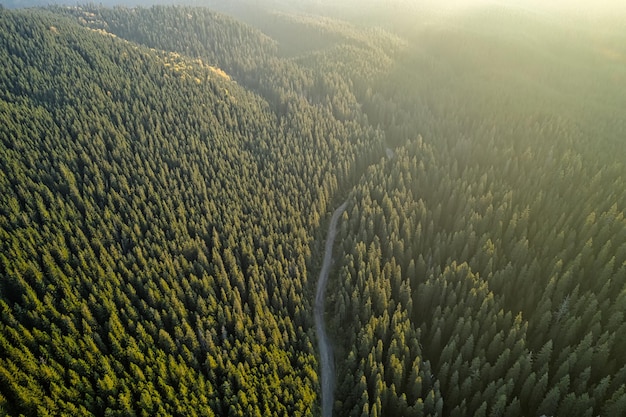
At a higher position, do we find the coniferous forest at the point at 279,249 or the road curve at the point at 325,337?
the coniferous forest at the point at 279,249

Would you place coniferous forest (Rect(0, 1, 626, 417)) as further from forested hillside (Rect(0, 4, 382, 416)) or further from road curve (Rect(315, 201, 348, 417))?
road curve (Rect(315, 201, 348, 417))

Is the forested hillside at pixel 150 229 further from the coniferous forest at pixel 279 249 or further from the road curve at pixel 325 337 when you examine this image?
the road curve at pixel 325 337

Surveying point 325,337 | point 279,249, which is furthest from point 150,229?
point 325,337

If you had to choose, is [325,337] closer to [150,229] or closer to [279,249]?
[279,249]

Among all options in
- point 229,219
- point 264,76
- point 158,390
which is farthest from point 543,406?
point 264,76

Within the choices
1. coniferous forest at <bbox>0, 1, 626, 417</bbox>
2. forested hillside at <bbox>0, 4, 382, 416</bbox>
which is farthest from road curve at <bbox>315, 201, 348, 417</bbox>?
forested hillside at <bbox>0, 4, 382, 416</bbox>

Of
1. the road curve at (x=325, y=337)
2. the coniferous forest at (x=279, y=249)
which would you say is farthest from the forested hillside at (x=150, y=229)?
the road curve at (x=325, y=337)
